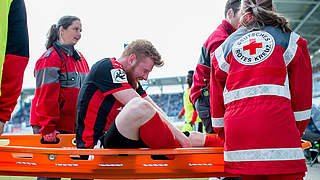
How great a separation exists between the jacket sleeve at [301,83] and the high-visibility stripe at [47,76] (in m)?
1.95

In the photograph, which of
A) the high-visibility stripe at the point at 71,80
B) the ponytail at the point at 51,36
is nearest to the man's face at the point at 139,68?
the high-visibility stripe at the point at 71,80

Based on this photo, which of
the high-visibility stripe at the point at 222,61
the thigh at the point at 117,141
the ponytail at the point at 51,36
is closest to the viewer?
the high-visibility stripe at the point at 222,61

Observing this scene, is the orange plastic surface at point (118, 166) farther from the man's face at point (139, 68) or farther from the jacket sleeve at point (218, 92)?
the man's face at point (139, 68)

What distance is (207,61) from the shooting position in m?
2.40

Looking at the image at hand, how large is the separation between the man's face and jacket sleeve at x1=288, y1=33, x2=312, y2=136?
978 millimetres

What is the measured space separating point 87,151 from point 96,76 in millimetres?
541

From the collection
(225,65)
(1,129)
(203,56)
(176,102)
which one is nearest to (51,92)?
(1,129)

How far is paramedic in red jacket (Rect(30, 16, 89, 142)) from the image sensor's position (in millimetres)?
2369

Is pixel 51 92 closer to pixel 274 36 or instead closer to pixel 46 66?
pixel 46 66

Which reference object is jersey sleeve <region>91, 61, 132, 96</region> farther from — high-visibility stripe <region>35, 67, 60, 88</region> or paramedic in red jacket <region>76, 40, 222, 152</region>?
high-visibility stripe <region>35, 67, 60, 88</region>

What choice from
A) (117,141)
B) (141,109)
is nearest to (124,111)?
(141,109)

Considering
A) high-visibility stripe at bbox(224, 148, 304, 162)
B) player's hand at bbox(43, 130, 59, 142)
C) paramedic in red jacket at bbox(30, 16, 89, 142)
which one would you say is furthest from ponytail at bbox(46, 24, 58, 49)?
high-visibility stripe at bbox(224, 148, 304, 162)

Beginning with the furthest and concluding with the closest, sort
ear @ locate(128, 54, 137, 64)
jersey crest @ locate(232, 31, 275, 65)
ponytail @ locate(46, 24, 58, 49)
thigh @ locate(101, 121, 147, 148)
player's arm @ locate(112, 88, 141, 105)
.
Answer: ponytail @ locate(46, 24, 58, 49) → ear @ locate(128, 54, 137, 64) → player's arm @ locate(112, 88, 141, 105) → thigh @ locate(101, 121, 147, 148) → jersey crest @ locate(232, 31, 275, 65)

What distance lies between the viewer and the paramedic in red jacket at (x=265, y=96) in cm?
126
